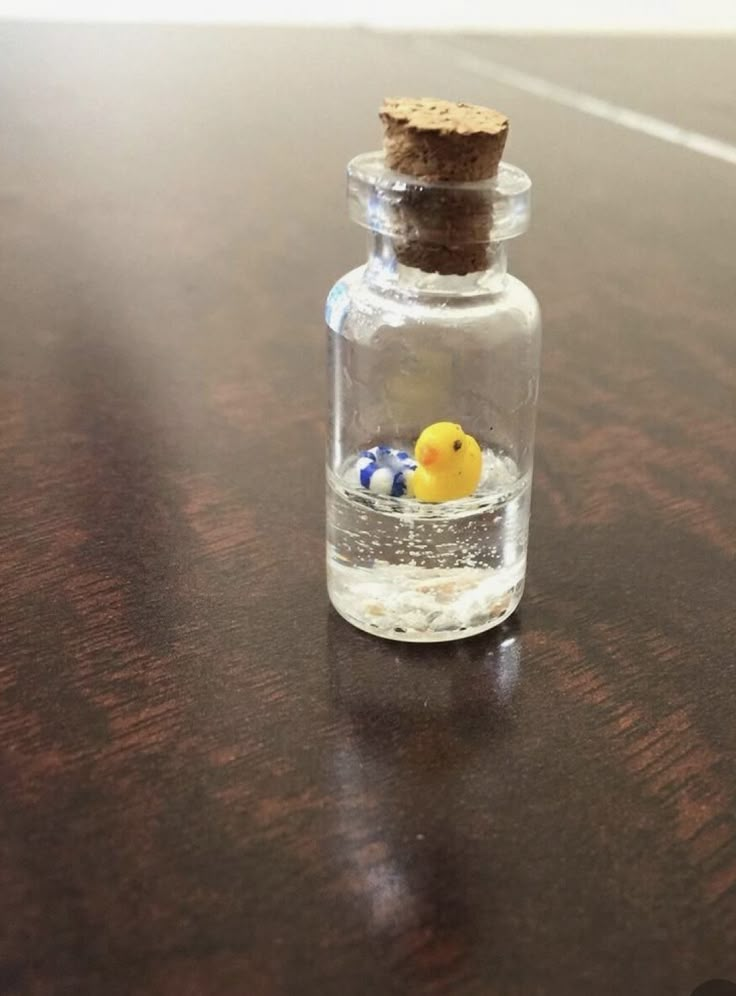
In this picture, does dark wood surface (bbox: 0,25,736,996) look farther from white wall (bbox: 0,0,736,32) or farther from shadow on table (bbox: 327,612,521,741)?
white wall (bbox: 0,0,736,32)

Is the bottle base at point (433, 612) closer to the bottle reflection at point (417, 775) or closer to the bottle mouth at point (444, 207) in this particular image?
the bottle reflection at point (417, 775)

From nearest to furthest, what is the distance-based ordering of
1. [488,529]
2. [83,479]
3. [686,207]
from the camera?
[488,529] → [83,479] → [686,207]

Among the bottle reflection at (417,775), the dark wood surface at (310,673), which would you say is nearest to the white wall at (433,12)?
the dark wood surface at (310,673)

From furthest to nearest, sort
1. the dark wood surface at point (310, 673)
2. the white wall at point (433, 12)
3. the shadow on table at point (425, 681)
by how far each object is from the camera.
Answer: the white wall at point (433, 12), the shadow on table at point (425, 681), the dark wood surface at point (310, 673)

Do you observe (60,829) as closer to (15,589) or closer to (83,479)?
(15,589)

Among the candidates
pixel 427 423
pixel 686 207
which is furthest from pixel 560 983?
pixel 686 207

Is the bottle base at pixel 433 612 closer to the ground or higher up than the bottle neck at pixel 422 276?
closer to the ground

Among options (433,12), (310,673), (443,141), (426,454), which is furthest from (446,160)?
(433,12)
